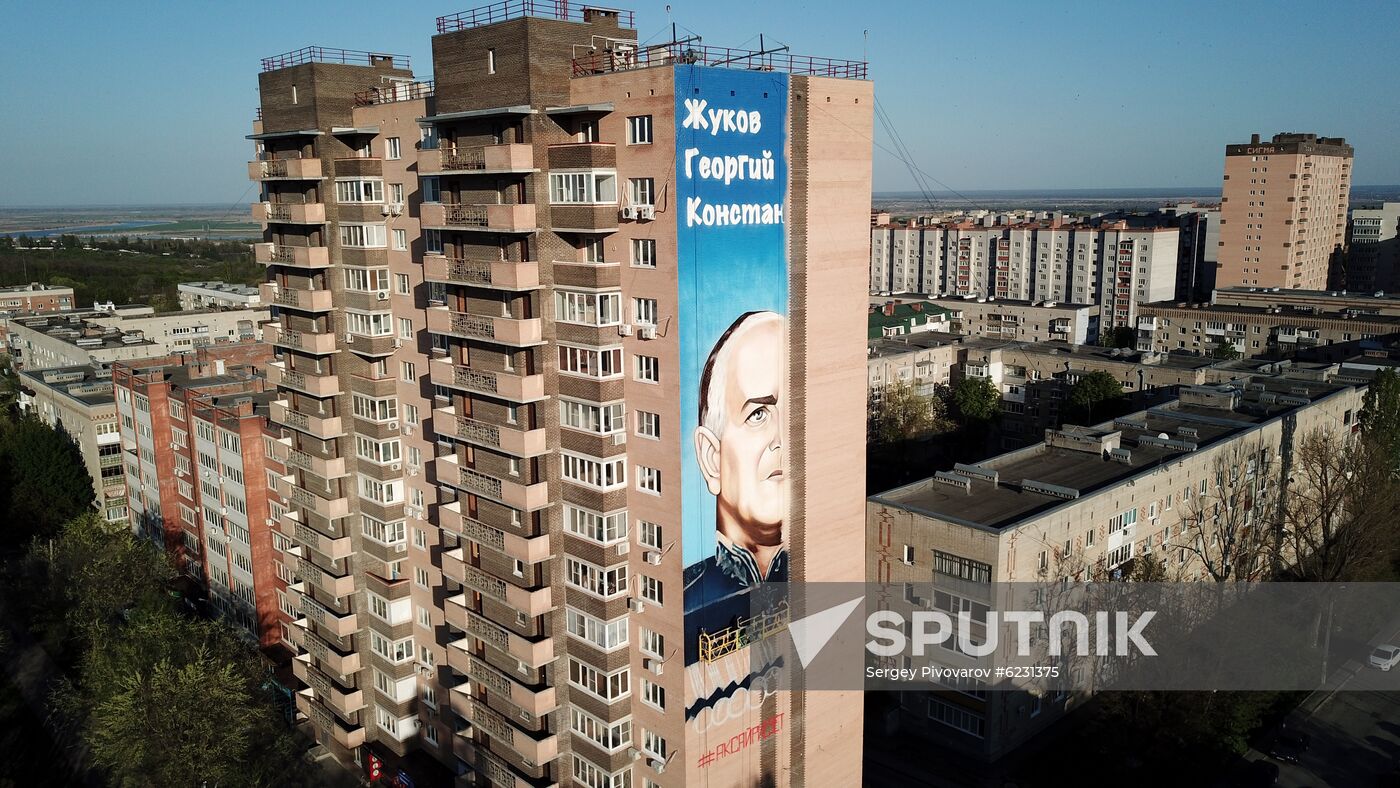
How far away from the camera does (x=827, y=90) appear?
2142 centimetres

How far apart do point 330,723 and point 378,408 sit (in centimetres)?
1213

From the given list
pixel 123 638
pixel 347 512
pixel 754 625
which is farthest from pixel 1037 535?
pixel 123 638

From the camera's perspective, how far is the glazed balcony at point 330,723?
31516 mm

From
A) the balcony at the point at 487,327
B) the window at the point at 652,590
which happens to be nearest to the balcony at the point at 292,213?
the balcony at the point at 487,327

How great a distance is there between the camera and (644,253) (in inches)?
801

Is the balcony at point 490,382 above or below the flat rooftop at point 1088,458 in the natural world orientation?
above

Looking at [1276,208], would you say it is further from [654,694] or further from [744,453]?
[654,694]

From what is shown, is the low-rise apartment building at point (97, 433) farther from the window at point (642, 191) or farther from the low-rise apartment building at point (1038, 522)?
the low-rise apartment building at point (1038, 522)

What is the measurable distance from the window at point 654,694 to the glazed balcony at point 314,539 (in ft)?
42.0

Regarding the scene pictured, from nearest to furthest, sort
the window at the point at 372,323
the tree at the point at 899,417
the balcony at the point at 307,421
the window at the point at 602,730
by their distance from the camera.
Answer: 1. the window at the point at 602,730
2. the window at the point at 372,323
3. the balcony at the point at 307,421
4. the tree at the point at 899,417

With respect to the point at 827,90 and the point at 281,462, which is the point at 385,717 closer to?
the point at 281,462

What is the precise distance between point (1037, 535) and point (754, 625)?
1328cm

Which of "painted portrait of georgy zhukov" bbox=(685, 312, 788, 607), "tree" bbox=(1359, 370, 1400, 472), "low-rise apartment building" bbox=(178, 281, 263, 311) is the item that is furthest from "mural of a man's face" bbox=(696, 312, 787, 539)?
"low-rise apartment building" bbox=(178, 281, 263, 311)

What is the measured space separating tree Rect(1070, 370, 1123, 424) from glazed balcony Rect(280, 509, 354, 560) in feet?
160
